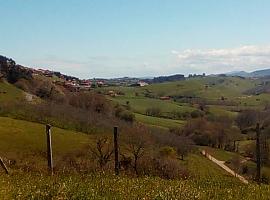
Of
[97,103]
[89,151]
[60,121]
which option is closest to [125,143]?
[89,151]

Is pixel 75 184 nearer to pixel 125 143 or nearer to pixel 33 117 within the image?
pixel 125 143

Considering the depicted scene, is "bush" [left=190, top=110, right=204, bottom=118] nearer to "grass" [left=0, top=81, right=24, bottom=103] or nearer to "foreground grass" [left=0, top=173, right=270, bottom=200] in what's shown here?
"grass" [left=0, top=81, right=24, bottom=103]

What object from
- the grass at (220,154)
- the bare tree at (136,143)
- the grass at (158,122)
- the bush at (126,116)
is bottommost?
the grass at (220,154)

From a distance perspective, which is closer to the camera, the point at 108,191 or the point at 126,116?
the point at 108,191

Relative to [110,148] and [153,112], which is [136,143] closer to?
[110,148]

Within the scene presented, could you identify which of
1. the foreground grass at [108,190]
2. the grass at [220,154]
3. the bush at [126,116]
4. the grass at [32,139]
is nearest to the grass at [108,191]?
the foreground grass at [108,190]

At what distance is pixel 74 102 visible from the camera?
13212 centimetres

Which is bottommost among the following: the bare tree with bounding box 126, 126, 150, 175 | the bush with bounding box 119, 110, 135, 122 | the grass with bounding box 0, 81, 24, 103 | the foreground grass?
the bush with bounding box 119, 110, 135, 122

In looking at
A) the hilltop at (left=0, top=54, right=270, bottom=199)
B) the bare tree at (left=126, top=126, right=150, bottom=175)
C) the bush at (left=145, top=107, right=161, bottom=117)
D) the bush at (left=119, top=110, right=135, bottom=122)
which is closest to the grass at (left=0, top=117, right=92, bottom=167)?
the hilltop at (left=0, top=54, right=270, bottom=199)

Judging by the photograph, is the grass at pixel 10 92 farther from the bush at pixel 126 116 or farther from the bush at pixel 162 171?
the bush at pixel 162 171

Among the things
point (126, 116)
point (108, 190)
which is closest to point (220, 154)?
point (126, 116)

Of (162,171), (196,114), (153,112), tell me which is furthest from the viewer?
(196,114)

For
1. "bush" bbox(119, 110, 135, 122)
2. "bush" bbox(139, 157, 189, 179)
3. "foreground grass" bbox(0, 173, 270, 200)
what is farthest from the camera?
"bush" bbox(119, 110, 135, 122)

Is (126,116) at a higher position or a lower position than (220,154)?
higher
